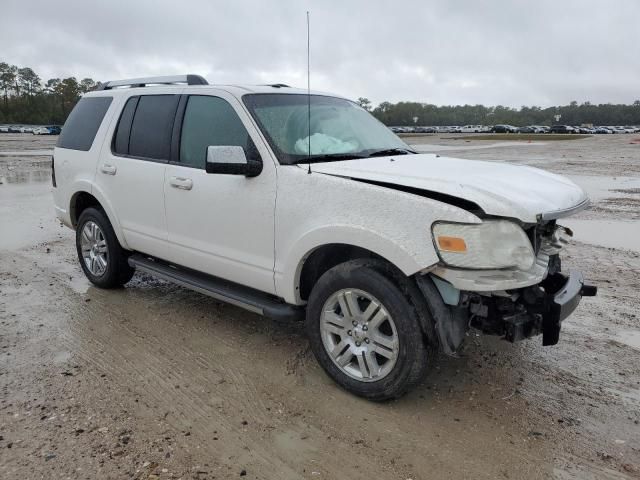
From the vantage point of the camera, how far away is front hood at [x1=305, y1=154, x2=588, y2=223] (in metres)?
2.94

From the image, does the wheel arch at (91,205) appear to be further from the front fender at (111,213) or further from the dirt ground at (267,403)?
the dirt ground at (267,403)

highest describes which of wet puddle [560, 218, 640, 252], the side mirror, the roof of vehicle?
the roof of vehicle

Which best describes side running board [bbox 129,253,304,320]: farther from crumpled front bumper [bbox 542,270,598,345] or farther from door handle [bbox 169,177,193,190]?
crumpled front bumper [bbox 542,270,598,345]

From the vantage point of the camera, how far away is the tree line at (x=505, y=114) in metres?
119

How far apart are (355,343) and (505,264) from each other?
1.08 metres

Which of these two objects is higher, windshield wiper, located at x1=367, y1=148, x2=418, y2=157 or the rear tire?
windshield wiper, located at x1=367, y1=148, x2=418, y2=157

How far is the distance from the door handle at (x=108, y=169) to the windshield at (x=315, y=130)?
173 centimetres

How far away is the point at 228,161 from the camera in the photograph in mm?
3629

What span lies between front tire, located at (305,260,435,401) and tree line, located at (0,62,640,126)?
9786cm

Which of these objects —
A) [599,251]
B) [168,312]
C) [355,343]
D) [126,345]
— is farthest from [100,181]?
[599,251]

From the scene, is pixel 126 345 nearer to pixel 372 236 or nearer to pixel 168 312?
pixel 168 312

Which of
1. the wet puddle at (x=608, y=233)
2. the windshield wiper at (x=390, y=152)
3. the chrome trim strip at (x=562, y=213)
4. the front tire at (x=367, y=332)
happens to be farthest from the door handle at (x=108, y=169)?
the wet puddle at (x=608, y=233)

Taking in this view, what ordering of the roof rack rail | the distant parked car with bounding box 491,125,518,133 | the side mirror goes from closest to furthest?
1. the side mirror
2. the roof rack rail
3. the distant parked car with bounding box 491,125,518,133

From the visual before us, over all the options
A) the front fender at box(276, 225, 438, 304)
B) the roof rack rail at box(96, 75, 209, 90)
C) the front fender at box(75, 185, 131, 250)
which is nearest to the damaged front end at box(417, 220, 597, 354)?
the front fender at box(276, 225, 438, 304)
